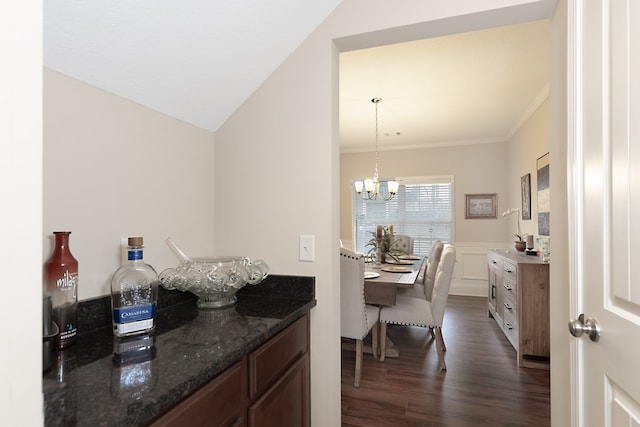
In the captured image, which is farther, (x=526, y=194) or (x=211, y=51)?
(x=526, y=194)

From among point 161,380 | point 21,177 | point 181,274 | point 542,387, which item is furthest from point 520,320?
point 21,177

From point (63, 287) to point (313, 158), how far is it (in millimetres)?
1029

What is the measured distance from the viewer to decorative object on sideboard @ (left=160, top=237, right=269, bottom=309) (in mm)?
1316

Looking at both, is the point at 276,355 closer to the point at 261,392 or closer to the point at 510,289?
the point at 261,392

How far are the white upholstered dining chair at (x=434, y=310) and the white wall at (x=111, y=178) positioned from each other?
1892 millimetres

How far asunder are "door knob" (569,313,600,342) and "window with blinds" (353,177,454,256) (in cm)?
473

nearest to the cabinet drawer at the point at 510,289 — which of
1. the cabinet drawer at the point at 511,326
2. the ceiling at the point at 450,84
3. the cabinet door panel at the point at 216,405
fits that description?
the cabinet drawer at the point at 511,326

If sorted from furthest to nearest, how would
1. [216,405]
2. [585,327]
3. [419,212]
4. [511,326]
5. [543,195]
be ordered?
[419,212]
[543,195]
[511,326]
[585,327]
[216,405]

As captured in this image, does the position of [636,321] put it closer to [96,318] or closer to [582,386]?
[582,386]

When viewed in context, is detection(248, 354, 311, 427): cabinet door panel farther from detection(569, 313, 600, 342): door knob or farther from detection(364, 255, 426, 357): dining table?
detection(364, 255, 426, 357): dining table

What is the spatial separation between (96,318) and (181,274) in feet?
1.00

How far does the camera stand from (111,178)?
120 cm

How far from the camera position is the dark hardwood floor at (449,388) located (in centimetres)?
212

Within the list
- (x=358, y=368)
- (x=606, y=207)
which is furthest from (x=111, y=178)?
(x=358, y=368)
